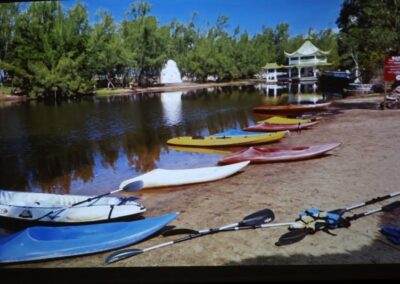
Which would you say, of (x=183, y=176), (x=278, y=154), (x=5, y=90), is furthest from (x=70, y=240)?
(x=5, y=90)

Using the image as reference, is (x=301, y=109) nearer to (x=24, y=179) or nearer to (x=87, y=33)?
(x=87, y=33)

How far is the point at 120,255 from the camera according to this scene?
2.25 m

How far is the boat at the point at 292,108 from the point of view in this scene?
627 cm

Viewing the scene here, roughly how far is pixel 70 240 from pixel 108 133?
3945 millimetres

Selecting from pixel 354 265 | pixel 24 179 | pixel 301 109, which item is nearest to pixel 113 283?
pixel 354 265

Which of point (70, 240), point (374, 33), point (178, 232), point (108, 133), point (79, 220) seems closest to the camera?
point (70, 240)

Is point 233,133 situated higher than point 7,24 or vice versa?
point 7,24

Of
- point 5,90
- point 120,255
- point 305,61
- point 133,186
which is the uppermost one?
point 305,61

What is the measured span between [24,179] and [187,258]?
3.08 meters

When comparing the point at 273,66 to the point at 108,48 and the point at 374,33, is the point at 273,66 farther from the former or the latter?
the point at 108,48

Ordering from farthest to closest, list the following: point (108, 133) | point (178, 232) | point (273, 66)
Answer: point (108, 133) → point (273, 66) → point (178, 232)

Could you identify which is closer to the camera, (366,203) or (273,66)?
(366,203)

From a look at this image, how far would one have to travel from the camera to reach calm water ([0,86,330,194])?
15.0ft

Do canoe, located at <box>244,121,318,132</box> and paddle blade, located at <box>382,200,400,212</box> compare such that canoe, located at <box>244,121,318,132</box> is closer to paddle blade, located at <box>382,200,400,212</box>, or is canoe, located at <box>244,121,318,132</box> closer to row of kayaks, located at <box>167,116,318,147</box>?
row of kayaks, located at <box>167,116,318,147</box>
